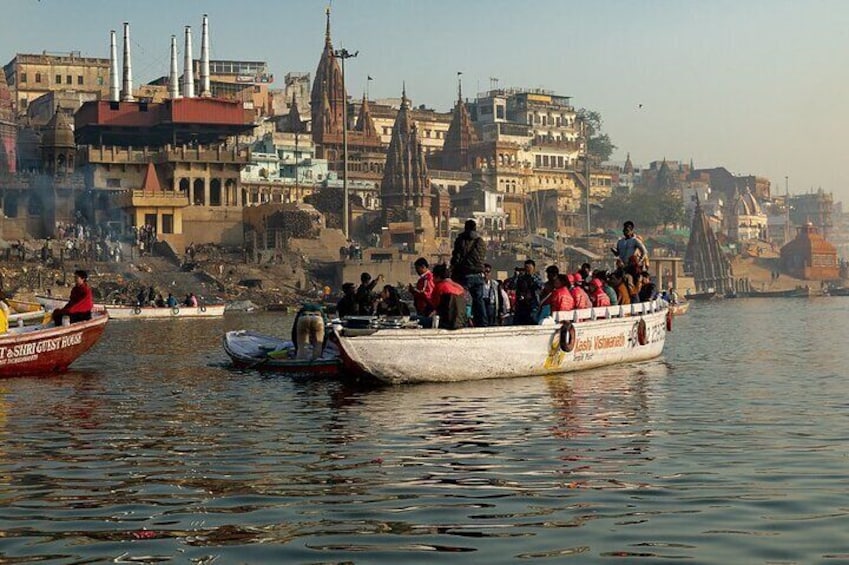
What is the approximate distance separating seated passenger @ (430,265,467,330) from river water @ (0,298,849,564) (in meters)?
1.03

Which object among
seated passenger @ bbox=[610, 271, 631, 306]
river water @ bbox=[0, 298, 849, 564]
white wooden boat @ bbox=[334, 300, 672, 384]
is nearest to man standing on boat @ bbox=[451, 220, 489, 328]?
white wooden boat @ bbox=[334, 300, 672, 384]

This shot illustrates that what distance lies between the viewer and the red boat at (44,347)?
23.1 meters

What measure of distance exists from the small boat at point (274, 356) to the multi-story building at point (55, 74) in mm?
102068

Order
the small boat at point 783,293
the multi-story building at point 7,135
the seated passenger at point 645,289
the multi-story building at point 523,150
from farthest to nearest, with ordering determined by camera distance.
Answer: the small boat at point 783,293 < the multi-story building at point 523,150 < the multi-story building at point 7,135 < the seated passenger at point 645,289

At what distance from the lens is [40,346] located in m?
23.6

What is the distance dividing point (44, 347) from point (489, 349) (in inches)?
349

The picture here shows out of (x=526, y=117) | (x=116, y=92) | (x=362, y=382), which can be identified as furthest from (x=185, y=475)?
(x=526, y=117)

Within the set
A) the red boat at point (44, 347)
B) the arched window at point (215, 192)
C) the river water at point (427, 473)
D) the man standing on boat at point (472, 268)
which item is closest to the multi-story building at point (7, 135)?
the arched window at point (215, 192)

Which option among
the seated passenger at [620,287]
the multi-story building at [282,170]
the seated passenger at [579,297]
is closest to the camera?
the seated passenger at [579,297]

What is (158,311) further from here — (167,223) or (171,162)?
(171,162)

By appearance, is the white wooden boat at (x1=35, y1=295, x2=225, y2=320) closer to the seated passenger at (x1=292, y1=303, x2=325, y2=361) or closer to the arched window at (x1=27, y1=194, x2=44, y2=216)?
the arched window at (x1=27, y1=194, x2=44, y2=216)

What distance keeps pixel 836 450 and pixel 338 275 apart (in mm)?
79263

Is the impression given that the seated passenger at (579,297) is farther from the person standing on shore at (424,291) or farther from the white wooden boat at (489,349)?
the person standing on shore at (424,291)

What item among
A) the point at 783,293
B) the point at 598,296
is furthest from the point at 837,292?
the point at 598,296
